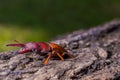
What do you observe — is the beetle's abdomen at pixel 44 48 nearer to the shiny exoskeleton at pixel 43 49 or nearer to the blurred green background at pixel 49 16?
the shiny exoskeleton at pixel 43 49

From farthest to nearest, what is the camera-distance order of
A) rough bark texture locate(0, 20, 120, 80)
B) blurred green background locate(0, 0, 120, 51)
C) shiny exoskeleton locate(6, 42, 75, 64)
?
blurred green background locate(0, 0, 120, 51), shiny exoskeleton locate(6, 42, 75, 64), rough bark texture locate(0, 20, 120, 80)

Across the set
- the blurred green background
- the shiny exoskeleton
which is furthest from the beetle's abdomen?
the blurred green background

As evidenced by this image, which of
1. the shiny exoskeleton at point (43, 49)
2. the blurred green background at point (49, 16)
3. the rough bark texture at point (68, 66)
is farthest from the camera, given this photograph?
the blurred green background at point (49, 16)

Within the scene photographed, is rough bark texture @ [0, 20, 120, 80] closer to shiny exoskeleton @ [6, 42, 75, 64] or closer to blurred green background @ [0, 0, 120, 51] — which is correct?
shiny exoskeleton @ [6, 42, 75, 64]

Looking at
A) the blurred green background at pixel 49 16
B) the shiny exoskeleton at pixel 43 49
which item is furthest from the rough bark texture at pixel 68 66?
the blurred green background at pixel 49 16

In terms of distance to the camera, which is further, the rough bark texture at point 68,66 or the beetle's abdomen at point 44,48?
the beetle's abdomen at point 44,48

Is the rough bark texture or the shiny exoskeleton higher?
the shiny exoskeleton

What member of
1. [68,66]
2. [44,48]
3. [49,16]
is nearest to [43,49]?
[44,48]

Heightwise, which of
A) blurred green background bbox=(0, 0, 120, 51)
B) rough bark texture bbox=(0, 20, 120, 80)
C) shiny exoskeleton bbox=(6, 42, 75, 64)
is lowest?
rough bark texture bbox=(0, 20, 120, 80)

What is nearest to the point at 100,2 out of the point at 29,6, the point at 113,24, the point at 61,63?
the point at 29,6

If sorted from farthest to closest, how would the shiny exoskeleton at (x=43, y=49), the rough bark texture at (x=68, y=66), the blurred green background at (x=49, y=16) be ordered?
the blurred green background at (x=49, y=16), the shiny exoskeleton at (x=43, y=49), the rough bark texture at (x=68, y=66)
